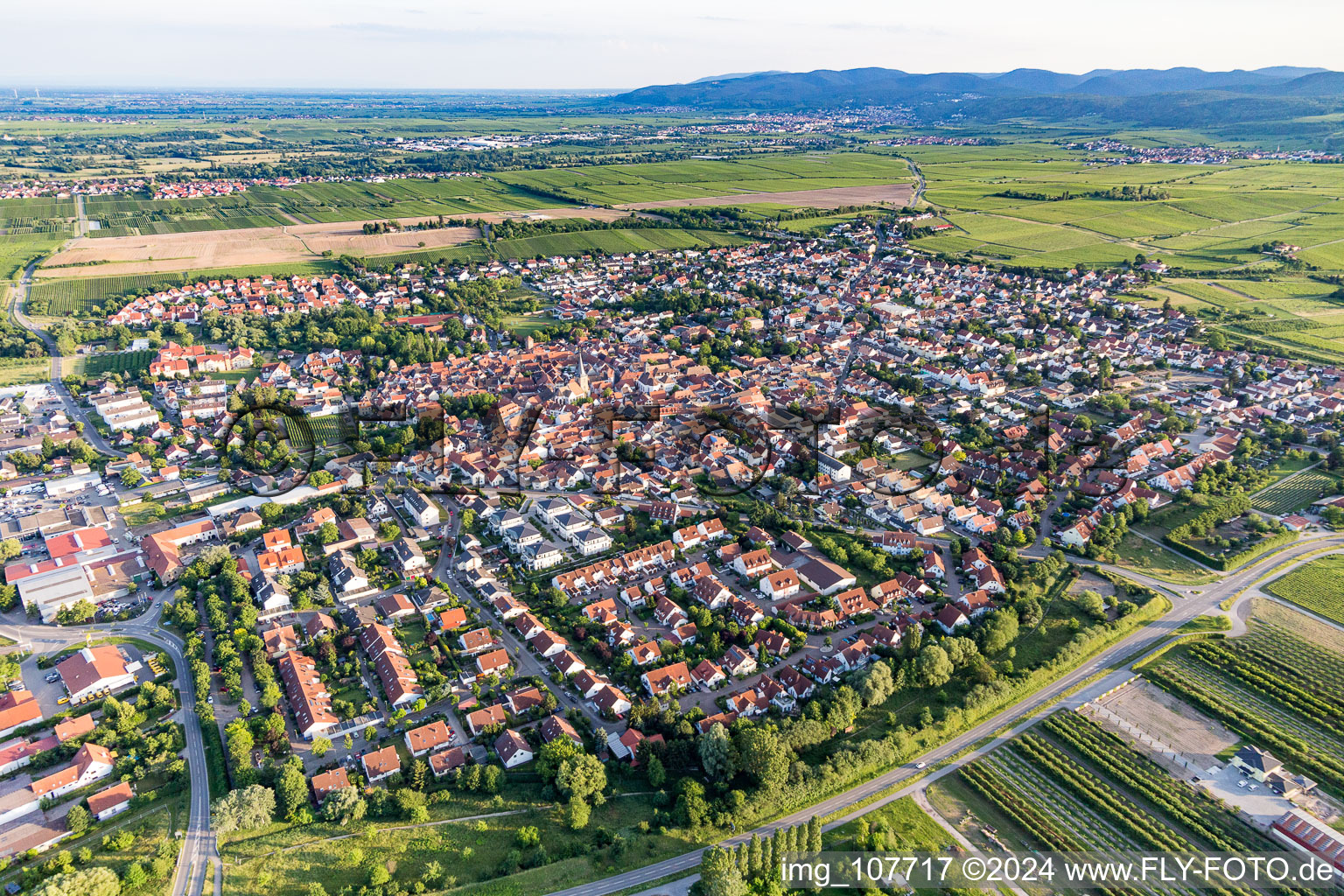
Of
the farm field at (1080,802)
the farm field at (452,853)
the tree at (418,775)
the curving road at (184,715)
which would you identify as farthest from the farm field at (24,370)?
the farm field at (1080,802)

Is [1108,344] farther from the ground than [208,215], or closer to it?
closer to it

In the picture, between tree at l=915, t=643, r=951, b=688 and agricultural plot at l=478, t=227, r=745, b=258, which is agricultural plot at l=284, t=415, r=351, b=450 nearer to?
tree at l=915, t=643, r=951, b=688

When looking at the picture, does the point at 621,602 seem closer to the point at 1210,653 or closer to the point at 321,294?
the point at 1210,653

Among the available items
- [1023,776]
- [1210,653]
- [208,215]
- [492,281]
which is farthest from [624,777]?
[208,215]

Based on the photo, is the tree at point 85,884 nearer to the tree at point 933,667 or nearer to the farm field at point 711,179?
the tree at point 933,667

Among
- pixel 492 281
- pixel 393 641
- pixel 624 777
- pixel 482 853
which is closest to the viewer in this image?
pixel 482 853
